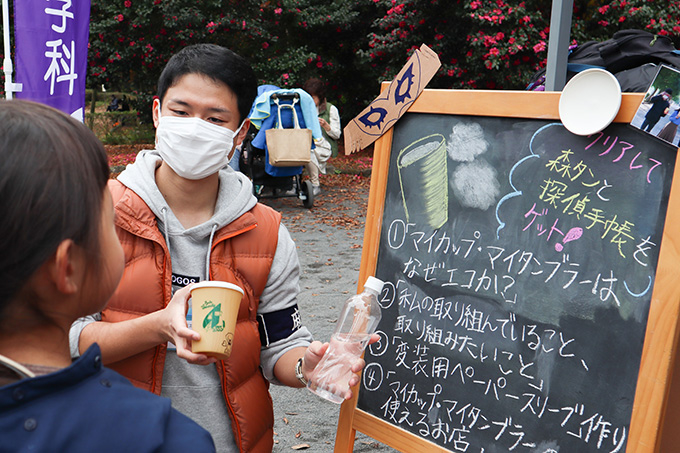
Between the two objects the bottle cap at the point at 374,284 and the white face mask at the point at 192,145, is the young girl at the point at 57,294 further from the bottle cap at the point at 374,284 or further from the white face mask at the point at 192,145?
the bottle cap at the point at 374,284

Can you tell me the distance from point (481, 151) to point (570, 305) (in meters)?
0.64

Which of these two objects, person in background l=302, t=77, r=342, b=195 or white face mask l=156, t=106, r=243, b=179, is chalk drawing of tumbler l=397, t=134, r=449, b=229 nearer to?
white face mask l=156, t=106, r=243, b=179

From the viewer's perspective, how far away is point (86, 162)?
3.30 ft

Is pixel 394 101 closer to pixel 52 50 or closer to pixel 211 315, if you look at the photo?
pixel 211 315

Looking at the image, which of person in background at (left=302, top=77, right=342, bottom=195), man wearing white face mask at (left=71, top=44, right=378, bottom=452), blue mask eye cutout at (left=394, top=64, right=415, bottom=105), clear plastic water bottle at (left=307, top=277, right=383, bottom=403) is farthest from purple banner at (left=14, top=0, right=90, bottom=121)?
person in background at (left=302, top=77, right=342, bottom=195)

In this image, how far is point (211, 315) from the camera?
1.56 metres

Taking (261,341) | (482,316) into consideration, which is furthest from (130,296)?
(482,316)

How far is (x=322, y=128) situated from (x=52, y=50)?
23.0 feet

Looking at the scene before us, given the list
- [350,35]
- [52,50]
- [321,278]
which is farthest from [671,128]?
[350,35]

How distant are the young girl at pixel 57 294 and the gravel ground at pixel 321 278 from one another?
9.16 ft

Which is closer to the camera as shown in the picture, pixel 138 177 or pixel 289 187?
pixel 138 177

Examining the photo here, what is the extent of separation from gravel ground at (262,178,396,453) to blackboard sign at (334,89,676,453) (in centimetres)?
140

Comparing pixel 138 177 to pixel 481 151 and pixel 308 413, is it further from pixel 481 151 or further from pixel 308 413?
pixel 308 413

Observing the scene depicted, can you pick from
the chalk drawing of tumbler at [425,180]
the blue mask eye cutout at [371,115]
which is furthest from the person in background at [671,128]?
the blue mask eye cutout at [371,115]
